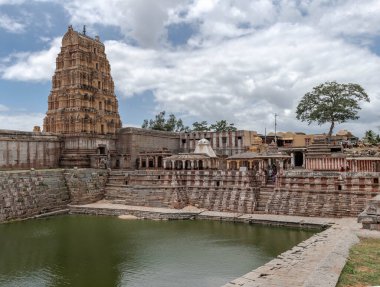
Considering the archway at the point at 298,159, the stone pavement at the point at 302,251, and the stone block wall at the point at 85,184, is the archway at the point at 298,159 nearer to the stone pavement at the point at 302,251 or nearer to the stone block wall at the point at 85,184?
the stone pavement at the point at 302,251

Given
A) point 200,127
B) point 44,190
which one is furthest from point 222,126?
point 44,190

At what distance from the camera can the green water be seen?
15.1 metres

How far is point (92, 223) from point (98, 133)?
1642 cm

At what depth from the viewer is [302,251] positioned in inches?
624

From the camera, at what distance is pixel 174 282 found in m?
14.3

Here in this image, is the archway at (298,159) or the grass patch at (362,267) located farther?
the archway at (298,159)

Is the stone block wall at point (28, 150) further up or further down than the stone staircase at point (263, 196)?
further up

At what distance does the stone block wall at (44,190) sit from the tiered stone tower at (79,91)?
6697 mm

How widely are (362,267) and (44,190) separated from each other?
2586 centimetres

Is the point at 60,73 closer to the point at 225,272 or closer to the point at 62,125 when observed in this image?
the point at 62,125

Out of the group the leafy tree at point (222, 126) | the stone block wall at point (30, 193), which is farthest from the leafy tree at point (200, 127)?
the stone block wall at point (30, 193)

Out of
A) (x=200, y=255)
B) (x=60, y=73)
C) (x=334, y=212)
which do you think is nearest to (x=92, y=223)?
(x=200, y=255)

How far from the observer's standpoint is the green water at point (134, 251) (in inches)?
595

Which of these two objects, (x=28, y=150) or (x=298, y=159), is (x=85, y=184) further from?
(x=298, y=159)
